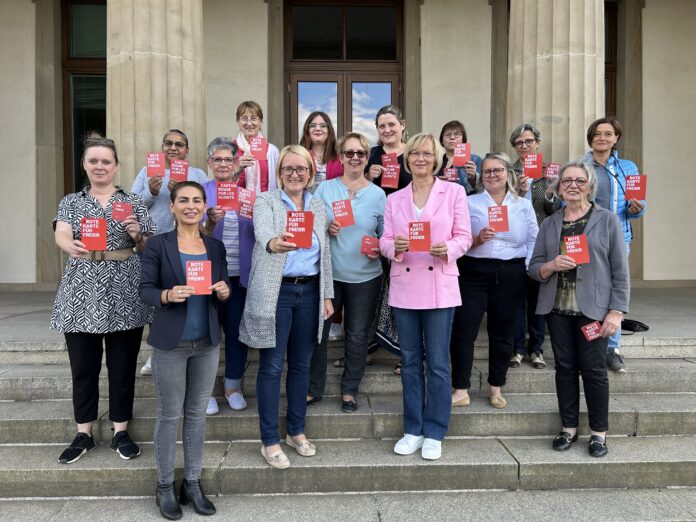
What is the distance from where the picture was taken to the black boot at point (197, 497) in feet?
9.93

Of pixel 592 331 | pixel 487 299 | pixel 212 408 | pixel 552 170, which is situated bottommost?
pixel 212 408

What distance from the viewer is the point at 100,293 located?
10.8 ft

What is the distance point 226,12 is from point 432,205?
7109 millimetres

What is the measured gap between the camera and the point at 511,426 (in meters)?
3.91

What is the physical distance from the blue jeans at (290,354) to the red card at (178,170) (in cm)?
131

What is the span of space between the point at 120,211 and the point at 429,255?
2010mm

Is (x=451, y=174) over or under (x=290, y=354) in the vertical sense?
over

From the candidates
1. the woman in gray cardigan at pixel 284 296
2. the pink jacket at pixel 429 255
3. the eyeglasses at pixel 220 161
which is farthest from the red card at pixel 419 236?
the eyeglasses at pixel 220 161

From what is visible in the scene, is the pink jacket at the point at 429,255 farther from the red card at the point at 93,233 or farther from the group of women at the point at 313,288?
the red card at the point at 93,233

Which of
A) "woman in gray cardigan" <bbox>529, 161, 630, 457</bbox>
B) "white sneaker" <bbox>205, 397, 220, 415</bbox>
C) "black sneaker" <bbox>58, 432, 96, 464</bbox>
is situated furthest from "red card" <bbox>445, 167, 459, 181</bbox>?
"black sneaker" <bbox>58, 432, 96, 464</bbox>

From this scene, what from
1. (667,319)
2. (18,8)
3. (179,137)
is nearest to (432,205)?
(179,137)

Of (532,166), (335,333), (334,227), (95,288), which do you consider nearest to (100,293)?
(95,288)

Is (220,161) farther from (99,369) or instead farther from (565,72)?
(565,72)

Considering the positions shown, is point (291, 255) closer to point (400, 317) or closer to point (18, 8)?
point (400, 317)
